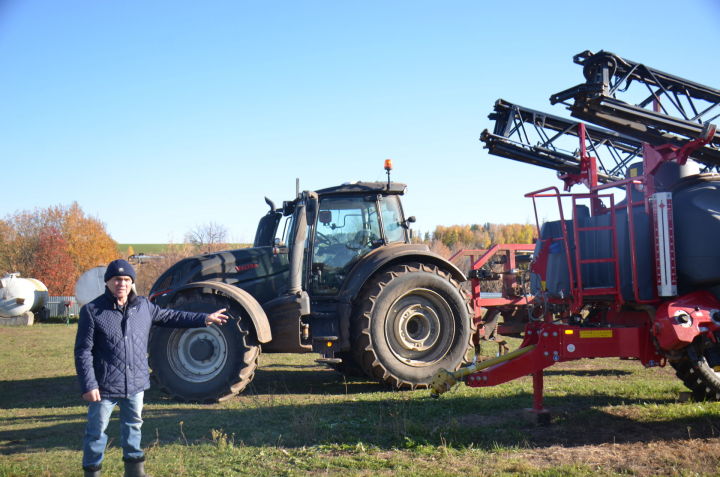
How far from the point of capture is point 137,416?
4445 mm

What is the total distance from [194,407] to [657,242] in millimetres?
5232

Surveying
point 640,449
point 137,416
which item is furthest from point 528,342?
point 137,416

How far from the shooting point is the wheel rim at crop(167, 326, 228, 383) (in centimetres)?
754

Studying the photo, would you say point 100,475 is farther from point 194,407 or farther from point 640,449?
point 640,449

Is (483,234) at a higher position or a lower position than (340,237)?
higher

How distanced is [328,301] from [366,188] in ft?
5.36

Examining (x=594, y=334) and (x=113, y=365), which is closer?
(x=113, y=365)

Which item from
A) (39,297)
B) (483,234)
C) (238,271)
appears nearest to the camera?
(238,271)

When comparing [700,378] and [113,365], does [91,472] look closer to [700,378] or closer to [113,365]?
[113,365]

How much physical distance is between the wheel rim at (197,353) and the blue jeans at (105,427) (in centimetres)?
306

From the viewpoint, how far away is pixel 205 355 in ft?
24.9

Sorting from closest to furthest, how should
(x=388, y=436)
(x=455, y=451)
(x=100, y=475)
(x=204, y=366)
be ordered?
(x=100, y=475)
(x=455, y=451)
(x=388, y=436)
(x=204, y=366)

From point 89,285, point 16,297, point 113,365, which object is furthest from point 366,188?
point 16,297

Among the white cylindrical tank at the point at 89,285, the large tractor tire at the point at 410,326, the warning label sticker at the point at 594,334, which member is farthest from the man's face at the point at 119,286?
the white cylindrical tank at the point at 89,285
